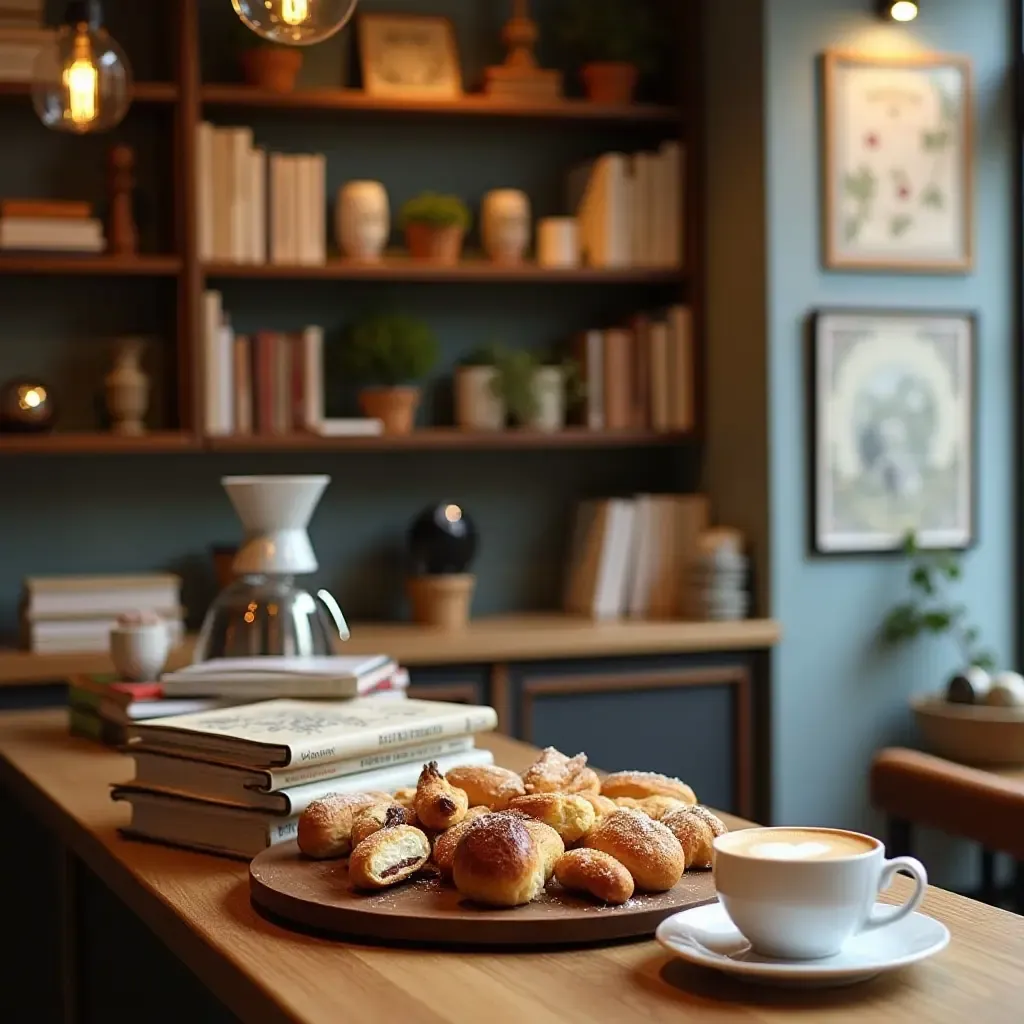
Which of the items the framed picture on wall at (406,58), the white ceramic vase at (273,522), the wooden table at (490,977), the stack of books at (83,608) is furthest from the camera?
the framed picture on wall at (406,58)

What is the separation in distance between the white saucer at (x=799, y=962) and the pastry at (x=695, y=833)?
136 mm

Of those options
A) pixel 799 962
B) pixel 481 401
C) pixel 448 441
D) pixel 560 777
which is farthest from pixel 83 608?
pixel 799 962

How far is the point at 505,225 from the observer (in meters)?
4.33

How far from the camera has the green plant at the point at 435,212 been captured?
13.9 feet

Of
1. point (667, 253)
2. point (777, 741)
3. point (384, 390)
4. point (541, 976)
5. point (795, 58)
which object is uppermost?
point (795, 58)

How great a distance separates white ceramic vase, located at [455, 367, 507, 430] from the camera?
432cm

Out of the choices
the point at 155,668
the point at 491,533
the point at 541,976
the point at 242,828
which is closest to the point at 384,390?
the point at 491,533

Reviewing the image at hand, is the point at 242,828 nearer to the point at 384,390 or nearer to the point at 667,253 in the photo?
the point at 384,390

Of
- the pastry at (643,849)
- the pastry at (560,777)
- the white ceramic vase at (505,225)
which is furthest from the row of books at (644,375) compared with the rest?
the pastry at (643,849)

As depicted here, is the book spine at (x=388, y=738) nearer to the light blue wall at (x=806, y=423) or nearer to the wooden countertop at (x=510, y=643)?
the wooden countertop at (x=510, y=643)

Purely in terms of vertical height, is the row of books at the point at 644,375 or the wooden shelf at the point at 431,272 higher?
the wooden shelf at the point at 431,272

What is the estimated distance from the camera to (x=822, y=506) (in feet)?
13.8

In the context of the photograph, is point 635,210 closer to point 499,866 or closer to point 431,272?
point 431,272

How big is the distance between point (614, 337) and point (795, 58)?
0.85 metres
